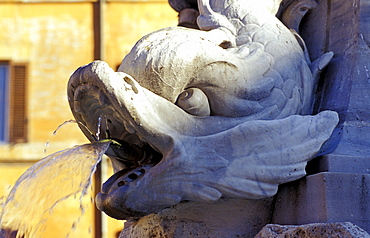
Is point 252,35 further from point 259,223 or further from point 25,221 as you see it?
point 25,221

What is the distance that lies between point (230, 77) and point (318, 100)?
0.36 m

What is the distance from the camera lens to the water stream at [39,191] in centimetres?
194

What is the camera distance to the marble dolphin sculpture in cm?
173

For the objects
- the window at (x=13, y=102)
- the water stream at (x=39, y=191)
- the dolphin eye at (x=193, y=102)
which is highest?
Answer: the dolphin eye at (x=193, y=102)

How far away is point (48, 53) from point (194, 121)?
8947 mm

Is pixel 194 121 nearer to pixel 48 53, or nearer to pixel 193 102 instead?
pixel 193 102

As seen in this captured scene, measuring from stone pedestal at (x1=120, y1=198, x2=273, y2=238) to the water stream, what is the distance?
0.26 meters

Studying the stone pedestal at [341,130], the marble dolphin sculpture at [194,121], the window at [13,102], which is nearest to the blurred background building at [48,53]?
the window at [13,102]

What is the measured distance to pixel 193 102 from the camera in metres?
1.80

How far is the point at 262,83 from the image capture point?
1880 mm

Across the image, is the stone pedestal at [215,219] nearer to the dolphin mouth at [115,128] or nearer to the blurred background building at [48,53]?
the dolphin mouth at [115,128]

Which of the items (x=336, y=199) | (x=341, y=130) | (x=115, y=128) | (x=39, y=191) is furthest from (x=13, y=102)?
(x=336, y=199)

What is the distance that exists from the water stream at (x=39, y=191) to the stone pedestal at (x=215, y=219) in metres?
0.26

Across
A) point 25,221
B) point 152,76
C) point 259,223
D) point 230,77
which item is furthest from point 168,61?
point 25,221
